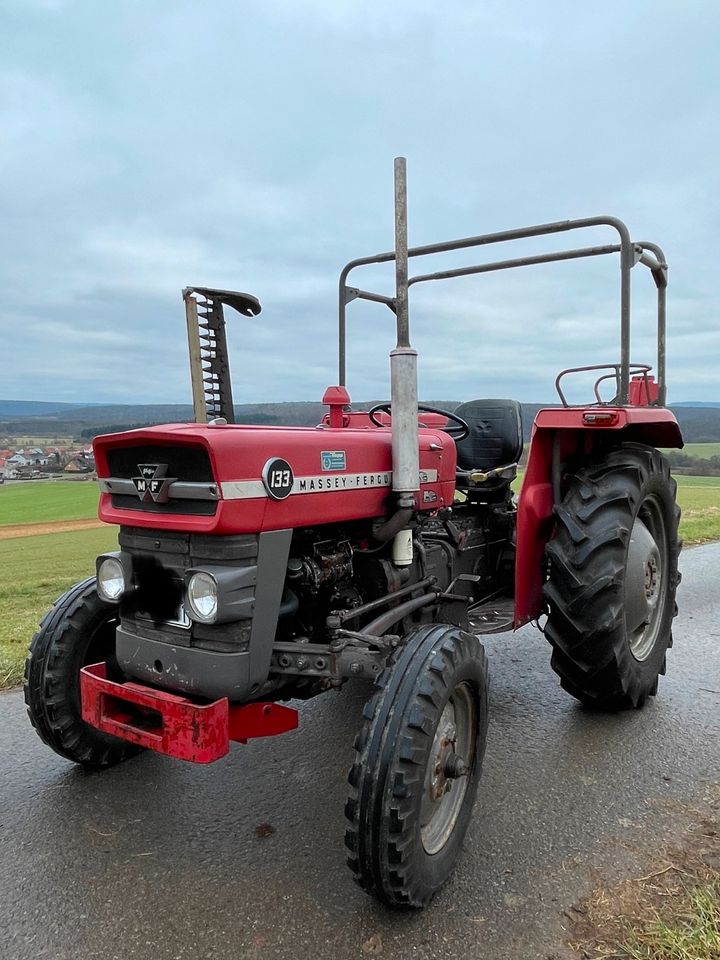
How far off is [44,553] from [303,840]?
13986 mm

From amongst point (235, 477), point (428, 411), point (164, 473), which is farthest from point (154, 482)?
point (428, 411)

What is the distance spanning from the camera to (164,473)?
2.32 metres

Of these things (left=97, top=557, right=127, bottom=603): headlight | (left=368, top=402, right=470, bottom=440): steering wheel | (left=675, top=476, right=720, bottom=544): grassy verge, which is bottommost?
Result: (left=675, top=476, right=720, bottom=544): grassy verge

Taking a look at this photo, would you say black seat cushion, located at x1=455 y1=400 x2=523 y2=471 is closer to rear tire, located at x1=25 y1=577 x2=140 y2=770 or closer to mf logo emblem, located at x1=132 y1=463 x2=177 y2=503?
rear tire, located at x1=25 y1=577 x2=140 y2=770

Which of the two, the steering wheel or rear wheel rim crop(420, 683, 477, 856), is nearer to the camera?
rear wheel rim crop(420, 683, 477, 856)

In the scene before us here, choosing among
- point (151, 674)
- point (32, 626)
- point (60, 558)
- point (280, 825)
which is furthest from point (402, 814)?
point (60, 558)

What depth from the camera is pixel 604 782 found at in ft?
9.26

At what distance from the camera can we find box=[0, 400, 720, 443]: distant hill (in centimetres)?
362

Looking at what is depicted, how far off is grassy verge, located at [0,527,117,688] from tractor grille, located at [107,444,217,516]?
6.38 feet

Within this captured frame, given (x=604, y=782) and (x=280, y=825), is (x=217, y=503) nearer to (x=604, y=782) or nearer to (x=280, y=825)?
(x=280, y=825)

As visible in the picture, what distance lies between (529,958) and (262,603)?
4.02 ft

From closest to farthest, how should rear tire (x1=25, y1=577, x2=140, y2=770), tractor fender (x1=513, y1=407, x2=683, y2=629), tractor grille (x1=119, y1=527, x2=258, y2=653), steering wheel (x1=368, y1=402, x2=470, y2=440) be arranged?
tractor grille (x1=119, y1=527, x2=258, y2=653), rear tire (x1=25, y1=577, x2=140, y2=770), tractor fender (x1=513, y1=407, x2=683, y2=629), steering wheel (x1=368, y1=402, x2=470, y2=440)

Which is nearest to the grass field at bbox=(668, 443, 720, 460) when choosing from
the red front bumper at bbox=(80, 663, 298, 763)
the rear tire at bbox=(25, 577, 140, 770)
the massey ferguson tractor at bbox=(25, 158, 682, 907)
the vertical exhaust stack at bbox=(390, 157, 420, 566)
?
the massey ferguson tractor at bbox=(25, 158, 682, 907)

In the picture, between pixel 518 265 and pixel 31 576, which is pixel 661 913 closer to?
pixel 518 265
